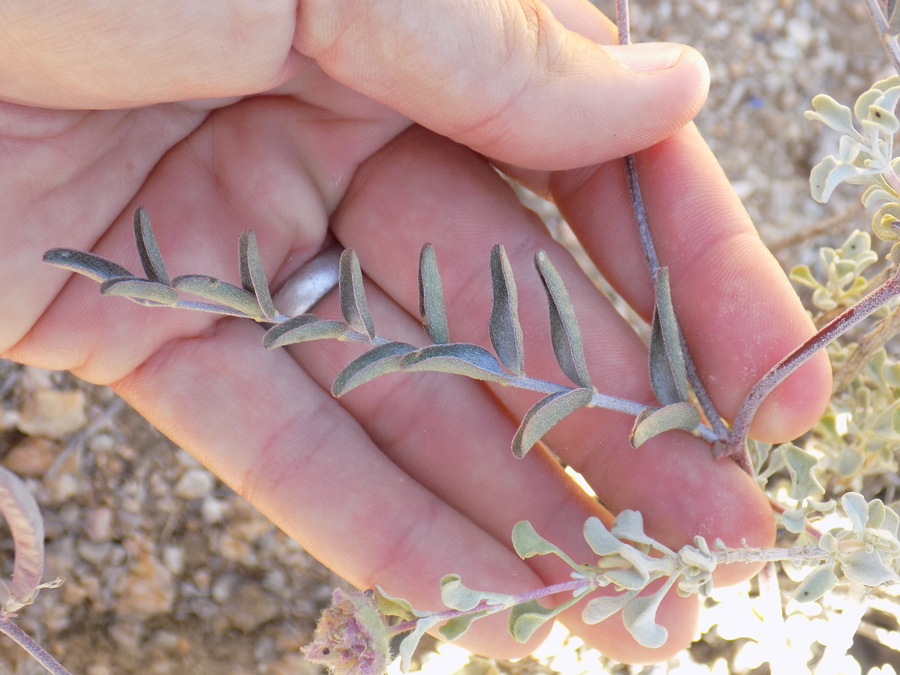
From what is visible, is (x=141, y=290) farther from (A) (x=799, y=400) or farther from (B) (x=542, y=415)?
(A) (x=799, y=400)

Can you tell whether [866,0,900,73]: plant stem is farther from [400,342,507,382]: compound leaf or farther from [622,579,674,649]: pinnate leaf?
[622,579,674,649]: pinnate leaf

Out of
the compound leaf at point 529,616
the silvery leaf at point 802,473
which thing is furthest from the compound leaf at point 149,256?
the silvery leaf at point 802,473

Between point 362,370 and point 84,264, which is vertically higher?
point 84,264

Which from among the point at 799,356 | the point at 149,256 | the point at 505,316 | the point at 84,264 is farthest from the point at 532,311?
the point at 84,264

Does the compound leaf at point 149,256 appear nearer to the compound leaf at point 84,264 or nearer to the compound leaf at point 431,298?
the compound leaf at point 84,264

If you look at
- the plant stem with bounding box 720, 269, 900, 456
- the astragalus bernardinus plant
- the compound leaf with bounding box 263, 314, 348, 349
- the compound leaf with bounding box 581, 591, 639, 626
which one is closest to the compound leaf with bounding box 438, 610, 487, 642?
the astragalus bernardinus plant

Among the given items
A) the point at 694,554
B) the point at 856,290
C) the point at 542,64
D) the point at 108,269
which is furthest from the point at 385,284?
the point at 856,290
